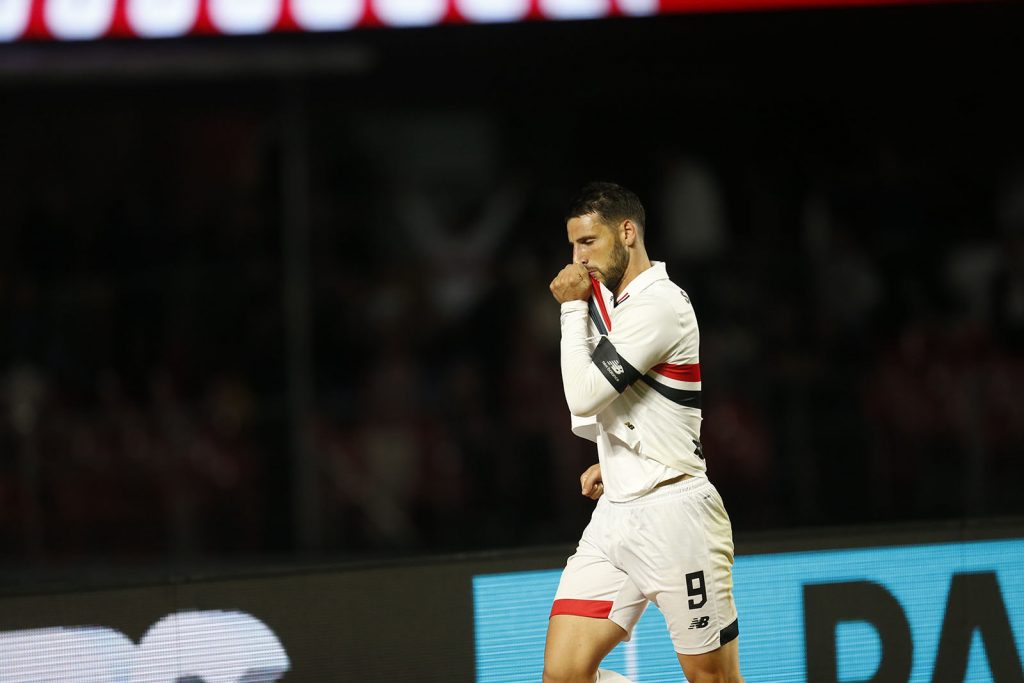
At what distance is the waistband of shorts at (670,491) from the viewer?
3.52 m

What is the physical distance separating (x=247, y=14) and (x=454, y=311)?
4.40 metres

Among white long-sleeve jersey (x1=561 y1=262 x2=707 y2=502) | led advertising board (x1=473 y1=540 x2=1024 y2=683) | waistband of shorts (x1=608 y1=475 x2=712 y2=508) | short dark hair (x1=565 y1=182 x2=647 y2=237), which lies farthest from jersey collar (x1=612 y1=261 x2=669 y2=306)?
led advertising board (x1=473 y1=540 x2=1024 y2=683)

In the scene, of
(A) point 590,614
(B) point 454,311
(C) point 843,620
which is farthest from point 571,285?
(B) point 454,311

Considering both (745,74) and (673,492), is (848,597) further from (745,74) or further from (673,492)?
(745,74)

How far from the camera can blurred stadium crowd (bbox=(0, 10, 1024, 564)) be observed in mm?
8867

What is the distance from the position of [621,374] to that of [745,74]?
9.42 meters

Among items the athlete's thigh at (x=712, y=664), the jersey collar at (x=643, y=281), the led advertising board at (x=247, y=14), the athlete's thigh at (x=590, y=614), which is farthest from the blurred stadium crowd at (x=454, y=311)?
the jersey collar at (x=643, y=281)

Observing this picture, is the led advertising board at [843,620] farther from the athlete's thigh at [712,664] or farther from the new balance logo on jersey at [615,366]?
the new balance logo on jersey at [615,366]

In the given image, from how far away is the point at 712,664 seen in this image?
3494mm

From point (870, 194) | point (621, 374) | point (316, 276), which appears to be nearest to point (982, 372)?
point (870, 194)

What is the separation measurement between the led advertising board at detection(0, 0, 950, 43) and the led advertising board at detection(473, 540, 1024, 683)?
335 centimetres

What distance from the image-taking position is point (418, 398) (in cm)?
954

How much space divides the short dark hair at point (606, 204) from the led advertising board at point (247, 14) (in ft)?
11.1

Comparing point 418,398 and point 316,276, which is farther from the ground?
point 316,276
